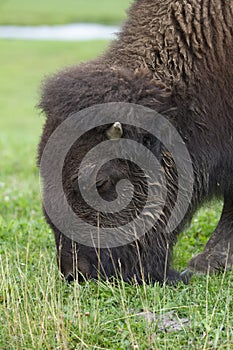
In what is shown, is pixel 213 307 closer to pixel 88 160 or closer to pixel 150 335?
pixel 150 335

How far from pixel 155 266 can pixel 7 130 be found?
1724cm

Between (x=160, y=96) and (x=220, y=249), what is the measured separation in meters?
2.01

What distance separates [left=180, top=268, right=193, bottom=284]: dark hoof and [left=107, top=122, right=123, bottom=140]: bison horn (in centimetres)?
147

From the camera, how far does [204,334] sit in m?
4.43

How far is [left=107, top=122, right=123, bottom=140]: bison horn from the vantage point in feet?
16.1

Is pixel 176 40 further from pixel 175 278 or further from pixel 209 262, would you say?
pixel 209 262

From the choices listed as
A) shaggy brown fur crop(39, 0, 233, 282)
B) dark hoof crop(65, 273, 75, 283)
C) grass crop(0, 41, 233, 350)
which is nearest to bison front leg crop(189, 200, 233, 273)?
grass crop(0, 41, 233, 350)

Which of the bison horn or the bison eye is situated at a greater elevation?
the bison horn

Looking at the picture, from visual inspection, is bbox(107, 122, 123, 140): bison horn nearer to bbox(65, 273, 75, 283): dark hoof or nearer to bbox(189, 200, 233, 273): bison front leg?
bbox(65, 273, 75, 283): dark hoof

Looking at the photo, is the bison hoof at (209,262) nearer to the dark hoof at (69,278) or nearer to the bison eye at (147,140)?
the dark hoof at (69,278)

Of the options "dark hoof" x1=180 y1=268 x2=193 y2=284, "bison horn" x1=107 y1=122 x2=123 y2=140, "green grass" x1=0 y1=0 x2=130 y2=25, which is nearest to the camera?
"bison horn" x1=107 y1=122 x2=123 y2=140

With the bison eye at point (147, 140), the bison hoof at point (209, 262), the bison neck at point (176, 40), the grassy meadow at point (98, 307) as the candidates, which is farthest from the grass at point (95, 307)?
the bison neck at point (176, 40)

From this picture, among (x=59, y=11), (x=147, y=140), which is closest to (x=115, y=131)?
(x=147, y=140)

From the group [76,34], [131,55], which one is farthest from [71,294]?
[76,34]
